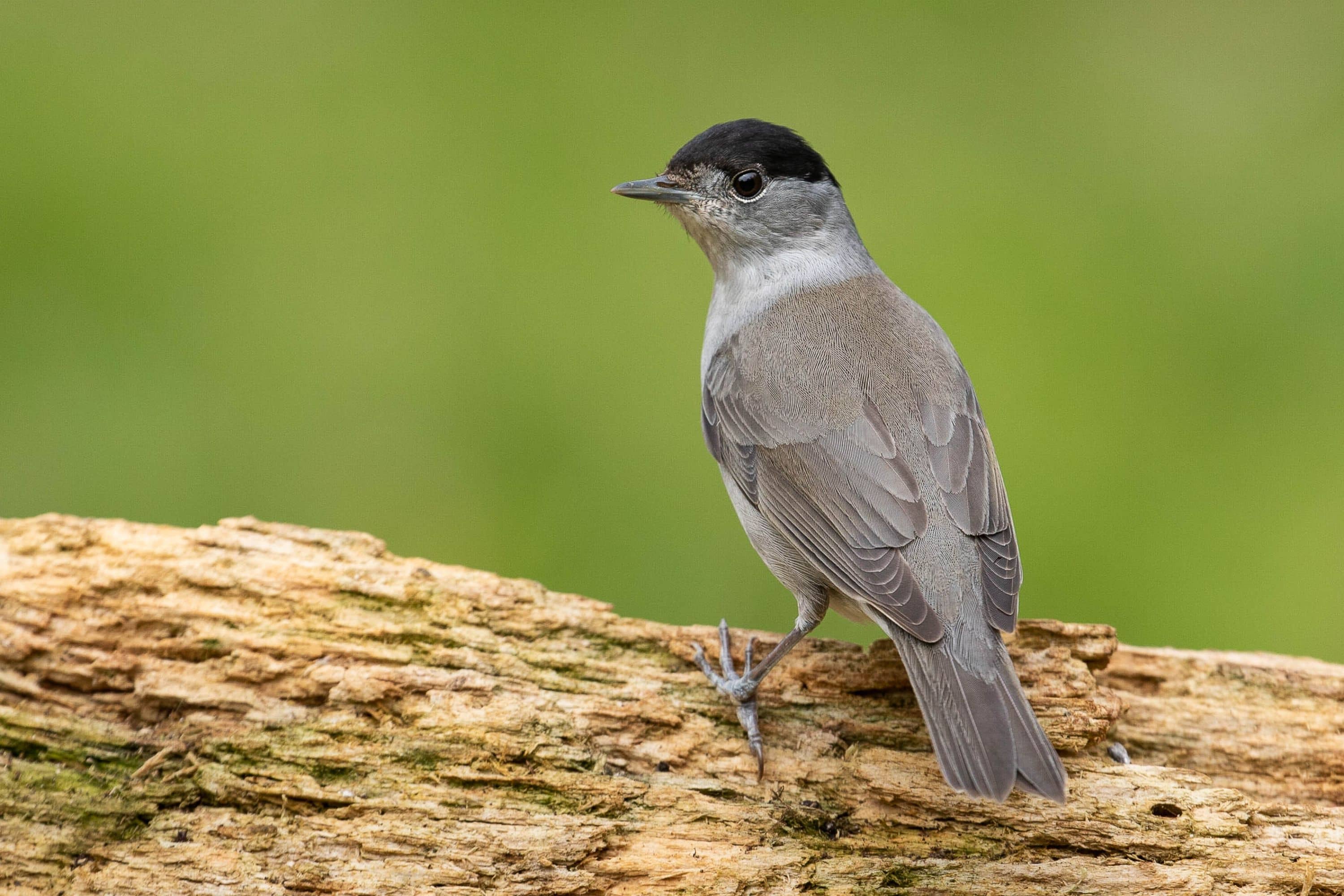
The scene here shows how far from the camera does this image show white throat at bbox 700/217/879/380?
5430 millimetres

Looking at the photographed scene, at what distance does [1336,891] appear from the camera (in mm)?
3865

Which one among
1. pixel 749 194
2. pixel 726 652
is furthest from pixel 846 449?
pixel 749 194

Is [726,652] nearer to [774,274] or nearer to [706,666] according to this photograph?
[706,666]

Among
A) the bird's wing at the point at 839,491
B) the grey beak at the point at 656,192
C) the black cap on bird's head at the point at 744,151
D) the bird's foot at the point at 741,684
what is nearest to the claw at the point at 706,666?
the bird's foot at the point at 741,684

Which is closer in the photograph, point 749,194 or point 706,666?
point 706,666

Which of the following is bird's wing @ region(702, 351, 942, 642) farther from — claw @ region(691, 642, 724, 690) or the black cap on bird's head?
the black cap on bird's head

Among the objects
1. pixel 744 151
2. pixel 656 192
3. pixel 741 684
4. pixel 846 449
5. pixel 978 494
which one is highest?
pixel 744 151

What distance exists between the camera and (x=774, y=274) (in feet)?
18.2

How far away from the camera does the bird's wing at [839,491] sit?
4113 millimetres

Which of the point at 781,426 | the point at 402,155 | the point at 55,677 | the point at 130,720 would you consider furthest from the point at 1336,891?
the point at 402,155

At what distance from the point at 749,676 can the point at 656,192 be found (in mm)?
2348

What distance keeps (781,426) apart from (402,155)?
4609 millimetres

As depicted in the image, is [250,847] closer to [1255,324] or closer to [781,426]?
[781,426]

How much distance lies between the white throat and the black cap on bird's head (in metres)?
0.37
